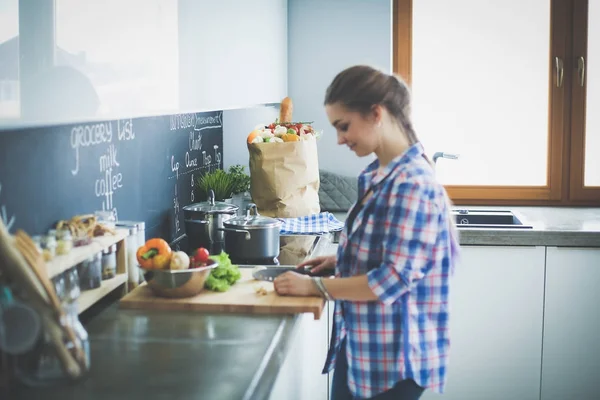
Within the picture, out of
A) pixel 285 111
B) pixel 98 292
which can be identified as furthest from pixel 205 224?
pixel 285 111

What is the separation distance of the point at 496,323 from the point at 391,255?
1.66 metres

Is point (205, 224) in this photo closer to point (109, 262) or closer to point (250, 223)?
point (250, 223)

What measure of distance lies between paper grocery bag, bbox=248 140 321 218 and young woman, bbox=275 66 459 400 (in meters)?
1.12

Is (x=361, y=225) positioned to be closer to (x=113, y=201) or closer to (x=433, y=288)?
(x=433, y=288)

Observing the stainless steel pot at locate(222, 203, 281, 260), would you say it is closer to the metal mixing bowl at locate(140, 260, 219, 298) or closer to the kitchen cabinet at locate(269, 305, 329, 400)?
the kitchen cabinet at locate(269, 305, 329, 400)

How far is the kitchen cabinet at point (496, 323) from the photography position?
320 cm

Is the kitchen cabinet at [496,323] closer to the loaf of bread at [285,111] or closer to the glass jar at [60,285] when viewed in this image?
the loaf of bread at [285,111]

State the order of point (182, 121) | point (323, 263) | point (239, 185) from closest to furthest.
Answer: point (323, 263) < point (182, 121) < point (239, 185)

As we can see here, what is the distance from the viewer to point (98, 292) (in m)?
1.83

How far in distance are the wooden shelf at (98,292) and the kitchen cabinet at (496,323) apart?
1.63 m

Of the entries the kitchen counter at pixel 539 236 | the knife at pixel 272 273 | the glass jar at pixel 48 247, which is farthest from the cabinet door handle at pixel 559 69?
the glass jar at pixel 48 247

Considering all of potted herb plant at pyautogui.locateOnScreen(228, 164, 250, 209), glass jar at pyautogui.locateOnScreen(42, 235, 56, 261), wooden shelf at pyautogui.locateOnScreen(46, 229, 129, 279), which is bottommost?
wooden shelf at pyautogui.locateOnScreen(46, 229, 129, 279)

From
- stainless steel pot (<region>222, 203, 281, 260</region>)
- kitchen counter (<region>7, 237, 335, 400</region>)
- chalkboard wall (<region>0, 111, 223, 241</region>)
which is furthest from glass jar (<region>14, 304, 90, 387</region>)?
stainless steel pot (<region>222, 203, 281, 260</region>)

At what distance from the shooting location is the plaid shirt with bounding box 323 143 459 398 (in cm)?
171
